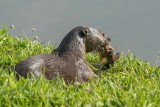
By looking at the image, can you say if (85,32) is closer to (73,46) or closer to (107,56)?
(73,46)

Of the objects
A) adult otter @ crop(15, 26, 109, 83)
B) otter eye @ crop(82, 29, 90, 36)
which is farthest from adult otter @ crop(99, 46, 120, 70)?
otter eye @ crop(82, 29, 90, 36)

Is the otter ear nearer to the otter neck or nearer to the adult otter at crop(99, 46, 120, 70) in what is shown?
the otter neck

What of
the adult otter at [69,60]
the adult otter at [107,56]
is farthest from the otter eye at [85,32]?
the adult otter at [107,56]

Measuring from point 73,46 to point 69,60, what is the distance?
50cm

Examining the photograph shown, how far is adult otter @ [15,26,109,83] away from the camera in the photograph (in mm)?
7656

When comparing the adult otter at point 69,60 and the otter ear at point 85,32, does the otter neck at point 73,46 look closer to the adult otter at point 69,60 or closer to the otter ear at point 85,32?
the adult otter at point 69,60

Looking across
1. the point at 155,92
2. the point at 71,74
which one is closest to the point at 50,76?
the point at 71,74

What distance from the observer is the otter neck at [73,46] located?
877 cm

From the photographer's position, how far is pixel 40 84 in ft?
19.1

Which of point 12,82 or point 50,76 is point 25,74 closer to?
point 50,76

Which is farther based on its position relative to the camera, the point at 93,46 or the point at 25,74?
the point at 93,46

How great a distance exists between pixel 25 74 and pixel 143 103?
277cm

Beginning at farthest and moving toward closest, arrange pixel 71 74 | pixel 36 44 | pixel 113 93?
pixel 36 44, pixel 71 74, pixel 113 93

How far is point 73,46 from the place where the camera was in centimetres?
888
